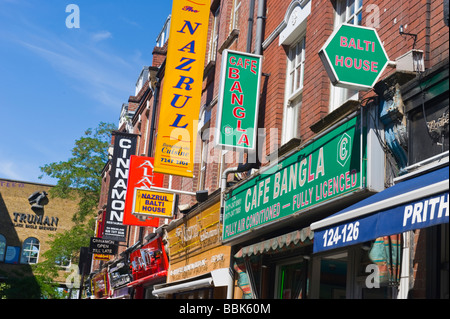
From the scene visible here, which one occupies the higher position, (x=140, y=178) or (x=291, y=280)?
(x=140, y=178)

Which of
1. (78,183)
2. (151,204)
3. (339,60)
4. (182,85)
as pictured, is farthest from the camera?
(78,183)

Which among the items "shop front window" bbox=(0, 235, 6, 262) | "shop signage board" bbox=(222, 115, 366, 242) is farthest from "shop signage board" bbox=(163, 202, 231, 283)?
"shop front window" bbox=(0, 235, 6, 262)

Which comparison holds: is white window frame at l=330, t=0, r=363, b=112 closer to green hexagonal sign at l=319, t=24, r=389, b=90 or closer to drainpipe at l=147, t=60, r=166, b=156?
green hexagonal sign at l=319, t=24, r=389, b=90

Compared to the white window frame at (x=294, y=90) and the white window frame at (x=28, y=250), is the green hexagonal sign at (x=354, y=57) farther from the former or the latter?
the white window frame at (x=28, y=250)

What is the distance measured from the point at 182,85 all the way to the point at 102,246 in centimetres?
1441

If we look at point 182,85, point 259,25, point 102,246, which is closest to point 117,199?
point 102,246

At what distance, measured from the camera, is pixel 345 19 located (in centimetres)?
1008

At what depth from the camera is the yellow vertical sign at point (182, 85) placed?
14.9 meters

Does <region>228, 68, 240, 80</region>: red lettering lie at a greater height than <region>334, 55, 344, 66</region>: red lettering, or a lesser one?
greater

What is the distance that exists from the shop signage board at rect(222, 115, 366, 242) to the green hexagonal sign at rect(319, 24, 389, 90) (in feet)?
1.70

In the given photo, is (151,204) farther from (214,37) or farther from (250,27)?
(250,27)

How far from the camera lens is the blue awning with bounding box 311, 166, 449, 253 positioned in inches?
206

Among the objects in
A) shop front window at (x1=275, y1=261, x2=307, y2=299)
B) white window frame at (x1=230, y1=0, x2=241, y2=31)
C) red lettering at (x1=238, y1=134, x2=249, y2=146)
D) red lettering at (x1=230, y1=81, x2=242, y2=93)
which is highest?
white window frame at (x1=230, y1=0, x2=241, y2=31)
